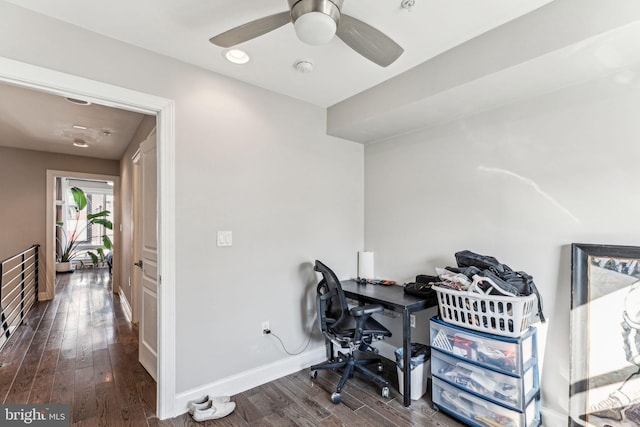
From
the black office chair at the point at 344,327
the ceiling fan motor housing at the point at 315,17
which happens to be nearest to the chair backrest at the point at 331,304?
the black office chair at the point at 344,327

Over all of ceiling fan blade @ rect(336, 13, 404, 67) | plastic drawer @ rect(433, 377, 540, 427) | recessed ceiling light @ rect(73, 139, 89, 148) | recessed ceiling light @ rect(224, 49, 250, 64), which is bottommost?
plastic drawer @ rect(433, 377, 540, 427)

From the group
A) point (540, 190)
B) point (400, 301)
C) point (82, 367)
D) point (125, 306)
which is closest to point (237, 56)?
point (400, 301)

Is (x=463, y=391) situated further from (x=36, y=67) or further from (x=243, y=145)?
(x=36, y=67)

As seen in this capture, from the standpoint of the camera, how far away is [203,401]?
2.21m

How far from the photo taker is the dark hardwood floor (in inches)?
82.0

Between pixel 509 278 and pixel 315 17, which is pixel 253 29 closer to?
pixel 315 17

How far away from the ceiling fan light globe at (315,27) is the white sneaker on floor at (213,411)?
2335 mm

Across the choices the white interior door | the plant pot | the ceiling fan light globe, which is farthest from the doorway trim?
the plant pot

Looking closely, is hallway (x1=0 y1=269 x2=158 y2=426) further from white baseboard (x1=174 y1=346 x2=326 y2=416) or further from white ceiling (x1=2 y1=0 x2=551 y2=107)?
white ceiling (x1=2 y1=0 x2=551 y2=107)

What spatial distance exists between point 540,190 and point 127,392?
3390mm

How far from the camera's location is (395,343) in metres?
2.97

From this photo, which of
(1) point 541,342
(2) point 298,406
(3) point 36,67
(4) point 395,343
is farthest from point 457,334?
(3) point 36,67

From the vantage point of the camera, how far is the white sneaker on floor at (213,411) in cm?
204

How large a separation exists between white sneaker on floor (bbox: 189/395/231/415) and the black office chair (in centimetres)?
74
